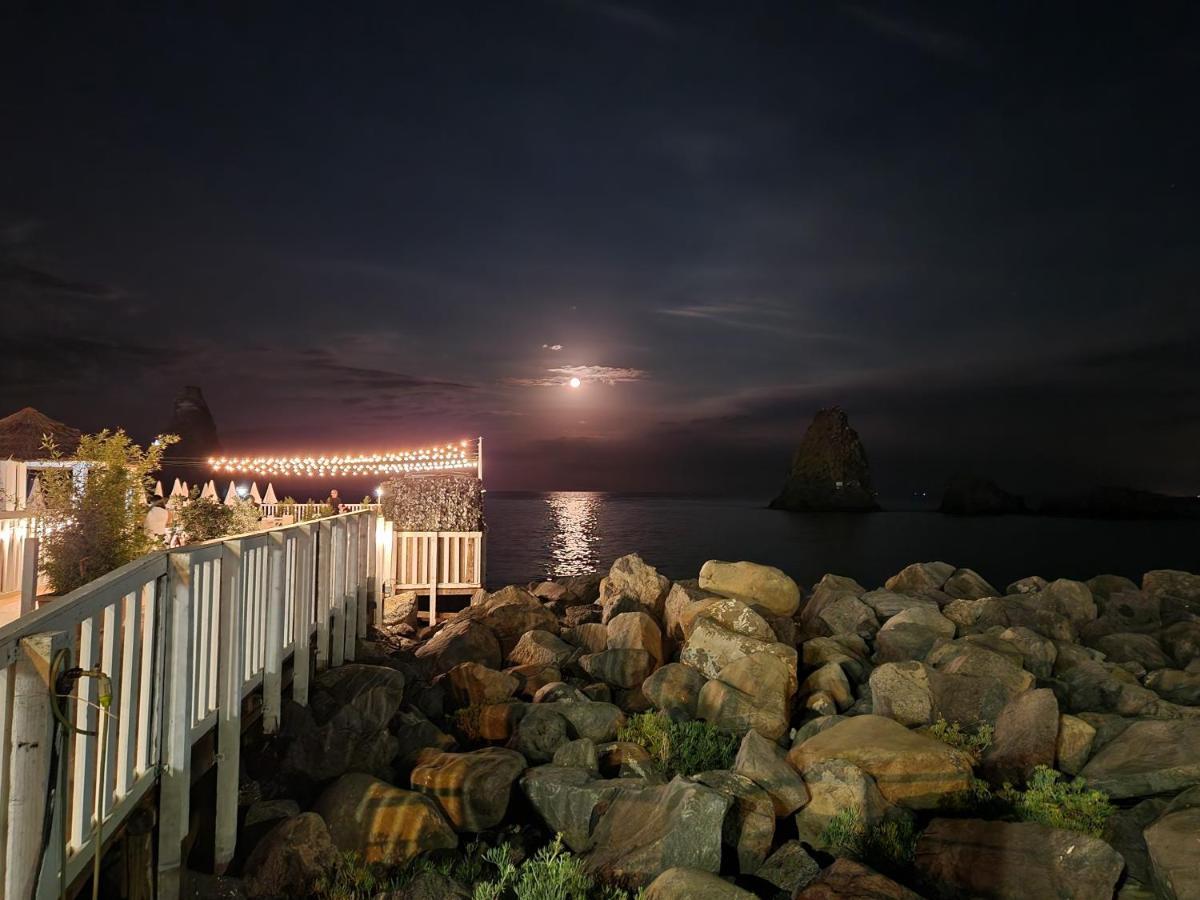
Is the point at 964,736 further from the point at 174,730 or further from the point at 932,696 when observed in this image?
the point at 174,730

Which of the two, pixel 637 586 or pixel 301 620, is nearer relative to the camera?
pixel 301 620

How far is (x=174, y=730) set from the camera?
15.1 ft

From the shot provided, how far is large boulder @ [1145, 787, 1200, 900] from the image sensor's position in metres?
5.46

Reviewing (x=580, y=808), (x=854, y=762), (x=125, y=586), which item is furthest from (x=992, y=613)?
(x=125, y=586)

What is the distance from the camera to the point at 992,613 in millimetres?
12359

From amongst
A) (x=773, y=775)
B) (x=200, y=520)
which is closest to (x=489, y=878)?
(x=773, y=775)

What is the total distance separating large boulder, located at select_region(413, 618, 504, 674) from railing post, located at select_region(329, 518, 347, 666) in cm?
138

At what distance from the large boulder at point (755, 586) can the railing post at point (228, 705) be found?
27.2ft

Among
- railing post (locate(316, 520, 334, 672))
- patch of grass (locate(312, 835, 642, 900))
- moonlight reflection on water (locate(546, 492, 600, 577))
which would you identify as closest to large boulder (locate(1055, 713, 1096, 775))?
patch of grass (locate(312, 835, 642, 900))

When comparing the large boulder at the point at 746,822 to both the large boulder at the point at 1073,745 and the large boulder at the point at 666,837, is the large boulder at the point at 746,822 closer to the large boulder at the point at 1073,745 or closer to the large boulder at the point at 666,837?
the large boulder at the point at 666,837

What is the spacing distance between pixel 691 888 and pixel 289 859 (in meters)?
2.78

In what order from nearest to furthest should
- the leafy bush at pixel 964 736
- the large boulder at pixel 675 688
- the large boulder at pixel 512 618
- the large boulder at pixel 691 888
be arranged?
the large boulder at pixel 691 888, the leafy bush at pixel 964 736, the large boulder at pixel 675 688, the large boulder at pixel 512 618

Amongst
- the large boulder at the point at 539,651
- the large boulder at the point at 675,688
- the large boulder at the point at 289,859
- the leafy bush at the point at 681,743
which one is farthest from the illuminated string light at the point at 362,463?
the large boulder at the point at 289,859

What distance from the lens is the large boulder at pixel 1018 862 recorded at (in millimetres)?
5738
